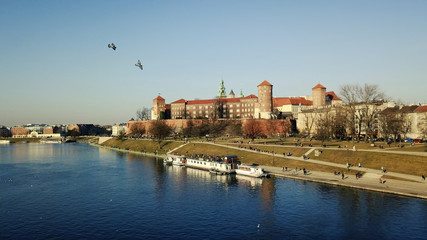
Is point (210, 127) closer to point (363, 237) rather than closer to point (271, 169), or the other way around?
point (271, 169)

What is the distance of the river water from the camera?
37594mm

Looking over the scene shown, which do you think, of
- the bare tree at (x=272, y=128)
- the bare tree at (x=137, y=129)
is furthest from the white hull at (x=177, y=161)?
the bare tree at (x=137, y=129)

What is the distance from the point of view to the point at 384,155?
213 ft

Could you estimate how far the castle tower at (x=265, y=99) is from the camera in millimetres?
156125

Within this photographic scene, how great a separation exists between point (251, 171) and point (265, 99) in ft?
297

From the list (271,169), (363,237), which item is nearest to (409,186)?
(363,237)

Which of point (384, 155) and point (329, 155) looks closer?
point (384, 155)

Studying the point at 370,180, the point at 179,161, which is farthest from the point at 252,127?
the point at 370,180

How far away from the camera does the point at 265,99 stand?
157 meters

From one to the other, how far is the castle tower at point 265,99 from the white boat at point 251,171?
84.4 m

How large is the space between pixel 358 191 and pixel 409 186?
23.3 feet

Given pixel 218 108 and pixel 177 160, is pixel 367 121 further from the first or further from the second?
pixel 218 108

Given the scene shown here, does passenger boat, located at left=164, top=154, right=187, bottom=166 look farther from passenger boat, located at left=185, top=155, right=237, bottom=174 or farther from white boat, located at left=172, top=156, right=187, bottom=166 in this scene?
passenger boat, located at left=185, top=155, right=237, bottom=174

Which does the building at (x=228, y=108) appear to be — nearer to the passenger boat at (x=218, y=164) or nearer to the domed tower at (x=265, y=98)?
the domed tower at (x=265, y=98)
